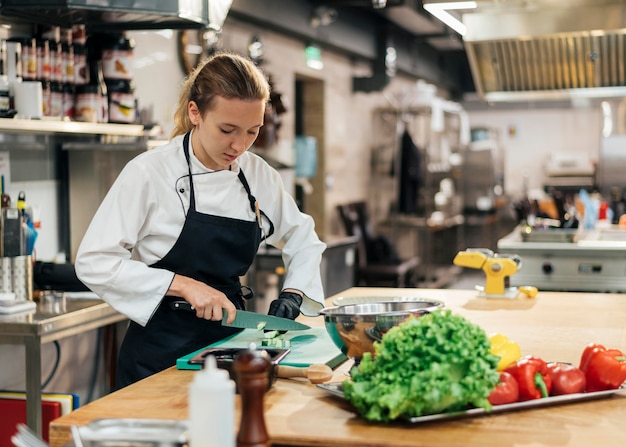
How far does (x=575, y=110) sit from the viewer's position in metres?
14.2

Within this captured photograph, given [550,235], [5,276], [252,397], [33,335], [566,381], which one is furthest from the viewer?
[550,235]

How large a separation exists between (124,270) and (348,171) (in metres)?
7.23

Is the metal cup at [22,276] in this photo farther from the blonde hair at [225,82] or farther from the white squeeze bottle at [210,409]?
the white squeeze bottle at [210,409]

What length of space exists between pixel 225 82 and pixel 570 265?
3.36 m

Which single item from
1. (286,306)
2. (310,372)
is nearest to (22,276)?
(286,306)

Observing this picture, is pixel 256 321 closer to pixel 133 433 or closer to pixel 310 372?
pixel 310 372

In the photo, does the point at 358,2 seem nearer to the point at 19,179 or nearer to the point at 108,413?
the point at 19,179

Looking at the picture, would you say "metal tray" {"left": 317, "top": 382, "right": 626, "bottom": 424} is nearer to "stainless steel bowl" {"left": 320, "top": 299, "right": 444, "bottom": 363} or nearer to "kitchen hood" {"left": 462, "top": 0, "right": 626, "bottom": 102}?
"stainless steel bowl" {"left": 320, "top": 299, "right": 444, "bottom": 363}

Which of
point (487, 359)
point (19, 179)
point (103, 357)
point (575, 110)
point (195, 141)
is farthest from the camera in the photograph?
point (575, 110)

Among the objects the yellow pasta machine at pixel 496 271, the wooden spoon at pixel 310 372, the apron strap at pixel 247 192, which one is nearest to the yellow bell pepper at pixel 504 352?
the wooden spoon at pixel 310 372

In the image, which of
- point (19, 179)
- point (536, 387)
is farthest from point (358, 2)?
point (536, 387)

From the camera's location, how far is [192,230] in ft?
8.09

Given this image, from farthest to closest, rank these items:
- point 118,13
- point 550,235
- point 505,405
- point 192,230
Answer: point 550,235 < point 118,13 < point 192,230 < point 505,405

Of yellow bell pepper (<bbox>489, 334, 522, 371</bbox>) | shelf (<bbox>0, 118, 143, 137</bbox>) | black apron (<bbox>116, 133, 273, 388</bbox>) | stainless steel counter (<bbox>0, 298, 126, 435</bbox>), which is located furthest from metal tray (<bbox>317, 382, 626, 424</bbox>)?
shelf (<bbox>0, 118, 143, 137</bbox>)
